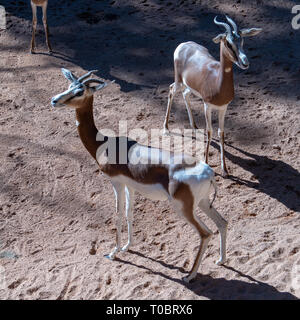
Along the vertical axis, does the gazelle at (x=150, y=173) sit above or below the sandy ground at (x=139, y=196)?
above

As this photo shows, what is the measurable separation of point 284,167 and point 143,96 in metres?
3.06

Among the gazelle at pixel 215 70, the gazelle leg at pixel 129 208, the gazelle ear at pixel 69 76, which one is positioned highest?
the gazelle ear at pixel 69 76

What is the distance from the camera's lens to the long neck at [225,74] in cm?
614

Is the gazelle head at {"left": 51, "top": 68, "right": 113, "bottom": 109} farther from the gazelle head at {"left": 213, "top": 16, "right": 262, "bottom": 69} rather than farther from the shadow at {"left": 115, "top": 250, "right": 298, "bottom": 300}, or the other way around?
the shadow at {"left": 115, "top": 250, "right": 298, "bottom": 300}

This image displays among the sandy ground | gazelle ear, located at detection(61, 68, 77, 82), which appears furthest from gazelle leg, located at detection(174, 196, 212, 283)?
gazelle ear, located at detection(61, 68, 77, 82)

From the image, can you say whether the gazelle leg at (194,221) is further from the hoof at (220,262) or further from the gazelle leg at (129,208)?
the gazelle leg at (129,208)

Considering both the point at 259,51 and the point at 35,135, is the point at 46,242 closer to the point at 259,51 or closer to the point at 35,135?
the point at 35,135

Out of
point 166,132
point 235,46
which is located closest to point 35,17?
point 166,132

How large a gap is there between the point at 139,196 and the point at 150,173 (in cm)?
174

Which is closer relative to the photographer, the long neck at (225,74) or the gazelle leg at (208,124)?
the long neck at (225,74)

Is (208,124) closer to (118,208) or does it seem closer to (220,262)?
(118,208)

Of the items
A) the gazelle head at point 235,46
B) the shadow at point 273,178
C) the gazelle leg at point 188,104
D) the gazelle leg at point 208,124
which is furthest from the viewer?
the gazelle leg at point 188,104

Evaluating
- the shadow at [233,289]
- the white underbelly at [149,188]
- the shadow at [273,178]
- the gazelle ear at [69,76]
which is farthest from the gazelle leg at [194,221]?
the shadow at [273,178]
